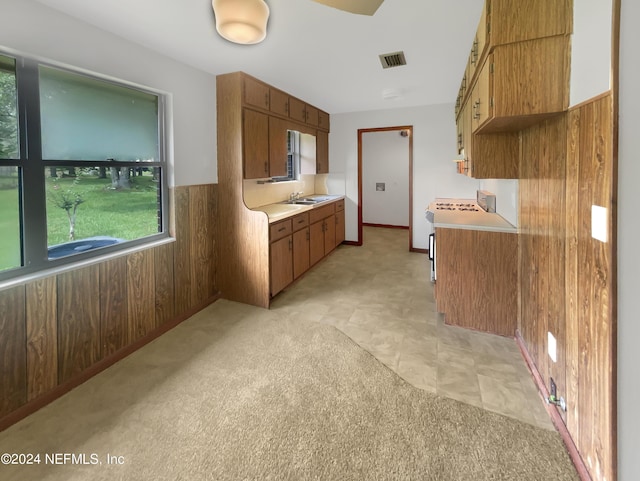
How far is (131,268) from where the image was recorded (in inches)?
105

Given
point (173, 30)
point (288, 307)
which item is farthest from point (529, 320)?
point (173, 30)

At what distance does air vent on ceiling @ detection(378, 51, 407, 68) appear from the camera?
3025mm

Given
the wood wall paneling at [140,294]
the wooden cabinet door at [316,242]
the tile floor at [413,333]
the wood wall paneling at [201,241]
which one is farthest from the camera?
the wooden cabinet door at [316,242]

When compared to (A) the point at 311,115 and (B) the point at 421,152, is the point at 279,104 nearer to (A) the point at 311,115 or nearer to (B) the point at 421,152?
(A) the point at 311,115

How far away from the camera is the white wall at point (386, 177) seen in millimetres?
7852

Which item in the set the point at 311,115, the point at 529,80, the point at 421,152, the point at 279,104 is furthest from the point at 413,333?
the point at 311,115

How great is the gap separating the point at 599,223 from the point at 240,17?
185 centimetres

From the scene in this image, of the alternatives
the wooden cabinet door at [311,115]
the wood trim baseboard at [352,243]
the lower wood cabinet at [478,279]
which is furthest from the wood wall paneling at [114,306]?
the wood trim baseboard at [352,243]

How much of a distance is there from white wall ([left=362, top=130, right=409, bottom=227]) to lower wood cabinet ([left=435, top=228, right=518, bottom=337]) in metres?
5.09

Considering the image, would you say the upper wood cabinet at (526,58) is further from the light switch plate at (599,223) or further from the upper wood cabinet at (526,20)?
the light switch plate at (599,223)

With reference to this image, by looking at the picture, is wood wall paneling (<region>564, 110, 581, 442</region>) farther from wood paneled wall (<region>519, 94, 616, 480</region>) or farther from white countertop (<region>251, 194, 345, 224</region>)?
white countertop (<region>251, 194, 345, 224</region>)

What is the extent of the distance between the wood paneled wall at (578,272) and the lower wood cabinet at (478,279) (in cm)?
50

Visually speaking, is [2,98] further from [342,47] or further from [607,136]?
[607,136]

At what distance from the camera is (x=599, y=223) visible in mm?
1328
